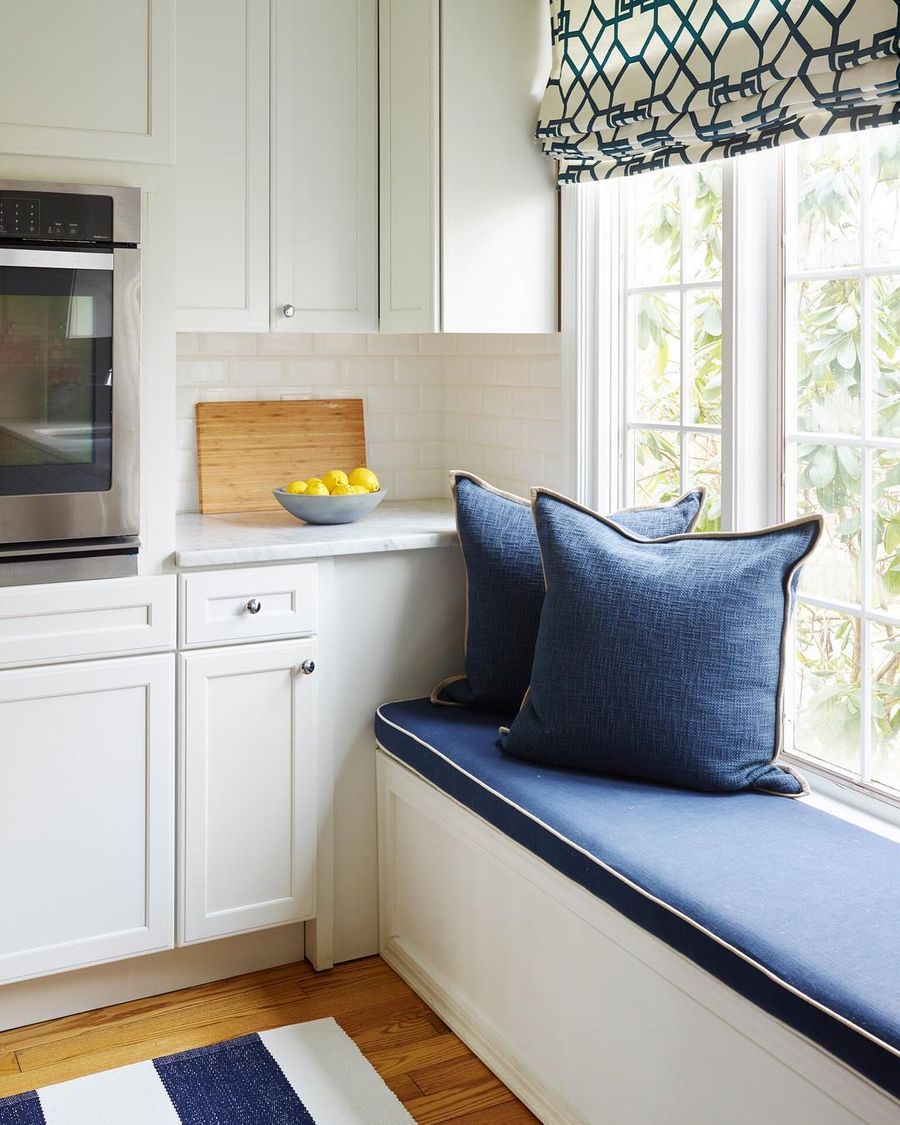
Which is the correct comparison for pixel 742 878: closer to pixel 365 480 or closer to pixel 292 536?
pixel 292 536

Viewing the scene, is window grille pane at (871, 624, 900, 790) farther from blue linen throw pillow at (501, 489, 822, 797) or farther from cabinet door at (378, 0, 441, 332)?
cabinet door at (378, 0, 441, 332)

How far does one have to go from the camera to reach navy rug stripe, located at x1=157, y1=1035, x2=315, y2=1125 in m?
2.13

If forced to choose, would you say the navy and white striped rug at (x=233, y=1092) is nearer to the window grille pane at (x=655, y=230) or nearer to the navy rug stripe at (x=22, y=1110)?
the navy rug stripe at (x=22, y=1110)

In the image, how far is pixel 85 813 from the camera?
2.39 meters

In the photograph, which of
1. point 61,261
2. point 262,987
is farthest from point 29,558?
point 262,987

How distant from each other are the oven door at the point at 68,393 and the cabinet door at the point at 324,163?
52cm

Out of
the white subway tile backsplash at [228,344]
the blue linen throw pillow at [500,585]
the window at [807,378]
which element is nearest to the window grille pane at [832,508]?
the window at [807,378]

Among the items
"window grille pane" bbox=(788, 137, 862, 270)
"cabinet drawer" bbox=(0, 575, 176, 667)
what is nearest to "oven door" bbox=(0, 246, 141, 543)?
"cabinet drawer" bbox=(0, 575, 176, 667)

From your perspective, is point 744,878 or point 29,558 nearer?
point 744,878

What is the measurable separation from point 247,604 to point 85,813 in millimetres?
533

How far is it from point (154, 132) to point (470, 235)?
0.75 meters

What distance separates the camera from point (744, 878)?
5.65 feet

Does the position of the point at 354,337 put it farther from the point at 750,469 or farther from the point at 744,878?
the point at 744,878

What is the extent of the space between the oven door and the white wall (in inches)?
26.3
